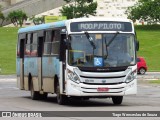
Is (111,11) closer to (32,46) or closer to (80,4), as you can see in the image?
(80,4)

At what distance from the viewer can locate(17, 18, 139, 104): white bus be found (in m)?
24.6

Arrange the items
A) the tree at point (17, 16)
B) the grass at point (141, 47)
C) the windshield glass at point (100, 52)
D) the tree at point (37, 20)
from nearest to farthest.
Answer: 1. the windshield glass at point (100, 52)
2. the grass at point (141, 47)
3. the tree at point (37, 20)
4. the tree at point (17, 16)

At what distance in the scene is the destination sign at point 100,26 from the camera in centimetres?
2523

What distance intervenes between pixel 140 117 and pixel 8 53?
58882mm

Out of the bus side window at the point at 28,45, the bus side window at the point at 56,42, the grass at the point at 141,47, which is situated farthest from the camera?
the grass at the point at 141,47

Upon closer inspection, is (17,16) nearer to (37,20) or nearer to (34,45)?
(37,20)

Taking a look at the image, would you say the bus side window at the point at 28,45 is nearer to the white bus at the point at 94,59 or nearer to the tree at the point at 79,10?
the white bus at the point at 94,59

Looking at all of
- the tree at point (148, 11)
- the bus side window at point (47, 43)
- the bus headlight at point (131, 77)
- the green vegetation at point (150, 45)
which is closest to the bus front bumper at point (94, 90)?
the bus headlight at point (131, 77)

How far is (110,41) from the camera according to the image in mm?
25109

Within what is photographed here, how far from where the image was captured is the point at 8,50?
8019cm

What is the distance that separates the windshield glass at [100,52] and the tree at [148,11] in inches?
2725

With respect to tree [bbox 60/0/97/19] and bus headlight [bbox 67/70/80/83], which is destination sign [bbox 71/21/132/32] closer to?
bus headlight [bbox 67/70/80/83]

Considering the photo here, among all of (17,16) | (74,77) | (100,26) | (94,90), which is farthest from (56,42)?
(17,16)

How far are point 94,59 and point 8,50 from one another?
55998 mm
